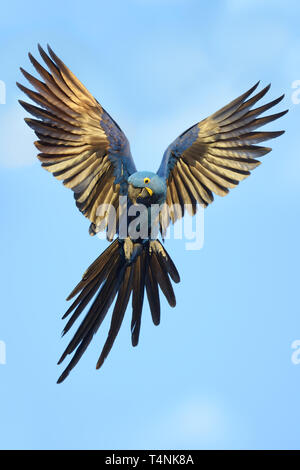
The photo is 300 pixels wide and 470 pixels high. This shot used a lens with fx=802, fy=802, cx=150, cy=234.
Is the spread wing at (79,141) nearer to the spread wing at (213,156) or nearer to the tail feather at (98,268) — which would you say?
the tail feather at (98,268)

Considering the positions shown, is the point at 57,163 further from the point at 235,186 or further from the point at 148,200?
the point at 235,186

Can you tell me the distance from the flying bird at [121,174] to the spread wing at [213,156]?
0.04 ft

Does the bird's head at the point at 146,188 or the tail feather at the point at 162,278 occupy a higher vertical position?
the bird's head at the point at 146,188

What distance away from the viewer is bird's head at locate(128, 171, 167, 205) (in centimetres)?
786

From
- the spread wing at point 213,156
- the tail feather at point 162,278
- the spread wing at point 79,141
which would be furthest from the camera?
the spread wing at point 213,156

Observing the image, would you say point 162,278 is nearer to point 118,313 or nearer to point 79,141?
point 118,313

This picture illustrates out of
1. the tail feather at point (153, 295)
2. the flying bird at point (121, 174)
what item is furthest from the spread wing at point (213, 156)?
the tail feather at point (153, 295)

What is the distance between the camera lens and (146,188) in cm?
786

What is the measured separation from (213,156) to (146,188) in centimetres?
127

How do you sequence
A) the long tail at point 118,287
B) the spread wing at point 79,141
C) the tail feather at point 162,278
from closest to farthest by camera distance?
the long tail at point 118,287 < the spread wing at point 79,141 < the tail feather at point 162,278

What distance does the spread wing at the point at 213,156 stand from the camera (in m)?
8.65

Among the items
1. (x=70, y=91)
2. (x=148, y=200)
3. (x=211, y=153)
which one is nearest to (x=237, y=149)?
(x=211, y=153)

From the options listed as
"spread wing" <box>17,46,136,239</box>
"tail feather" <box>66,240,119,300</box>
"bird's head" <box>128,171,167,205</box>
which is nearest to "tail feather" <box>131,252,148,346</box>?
"tail feather" <box>66,240,119,300</box>

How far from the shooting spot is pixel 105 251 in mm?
8203
